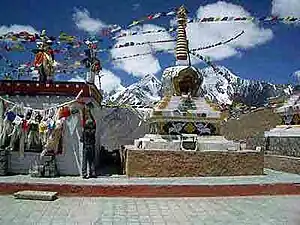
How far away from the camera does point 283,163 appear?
13.4 m

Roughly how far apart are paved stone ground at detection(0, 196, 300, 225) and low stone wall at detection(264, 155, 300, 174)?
12.7 feet

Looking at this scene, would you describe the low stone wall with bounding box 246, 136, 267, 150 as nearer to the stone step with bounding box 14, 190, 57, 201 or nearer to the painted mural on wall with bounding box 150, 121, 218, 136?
the painted mural on wall with bounding box 150, 121, 218, 136

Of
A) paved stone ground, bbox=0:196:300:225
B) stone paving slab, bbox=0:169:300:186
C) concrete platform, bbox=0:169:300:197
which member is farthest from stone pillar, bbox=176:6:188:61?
paved stone ground, bbox=0:196:300:225

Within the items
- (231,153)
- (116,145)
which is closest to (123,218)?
(231,153)

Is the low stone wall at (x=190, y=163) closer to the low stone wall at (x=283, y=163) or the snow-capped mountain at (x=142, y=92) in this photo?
the low stone wall at (x=283, y=163)

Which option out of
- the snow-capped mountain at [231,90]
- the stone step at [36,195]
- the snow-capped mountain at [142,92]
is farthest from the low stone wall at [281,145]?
the snow-capped mountain at [231,90]

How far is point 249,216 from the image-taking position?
7.05m

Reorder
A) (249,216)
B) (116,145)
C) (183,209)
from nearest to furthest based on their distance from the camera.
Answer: (249,216) < (183,209) < (116,145)

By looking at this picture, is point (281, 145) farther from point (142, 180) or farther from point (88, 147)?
point (88, 147)

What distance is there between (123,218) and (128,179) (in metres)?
3.08

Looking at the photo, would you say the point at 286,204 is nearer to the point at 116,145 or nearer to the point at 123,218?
the point at 123,218

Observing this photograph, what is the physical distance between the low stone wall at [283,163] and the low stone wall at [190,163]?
203cm

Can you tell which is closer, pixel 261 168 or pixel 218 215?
pixel 218 215

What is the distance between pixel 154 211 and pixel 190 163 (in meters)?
3.41
